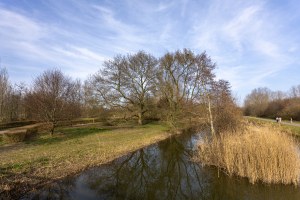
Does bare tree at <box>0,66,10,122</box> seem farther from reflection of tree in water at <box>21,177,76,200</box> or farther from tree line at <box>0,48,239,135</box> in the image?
reflection of tree in water at <box>21,177,76,200</box>

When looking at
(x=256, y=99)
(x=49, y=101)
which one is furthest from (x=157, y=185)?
(x=256, y=99)

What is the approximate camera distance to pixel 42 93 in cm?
1380

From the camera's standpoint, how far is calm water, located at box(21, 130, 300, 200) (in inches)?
190

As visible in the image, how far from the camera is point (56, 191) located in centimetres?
493

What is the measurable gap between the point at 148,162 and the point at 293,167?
242 inches

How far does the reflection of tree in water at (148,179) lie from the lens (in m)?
5.10

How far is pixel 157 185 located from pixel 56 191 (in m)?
3.57

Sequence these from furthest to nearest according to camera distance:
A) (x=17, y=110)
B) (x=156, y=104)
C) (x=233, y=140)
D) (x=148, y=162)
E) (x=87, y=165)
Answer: (x=17, y=110)
(x=156, y=104)
(x=148, y=162)
(x=87, y=165)
(x=233, y=140)

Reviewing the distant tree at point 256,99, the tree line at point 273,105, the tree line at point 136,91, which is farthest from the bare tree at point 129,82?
the distant tree at point 256,99

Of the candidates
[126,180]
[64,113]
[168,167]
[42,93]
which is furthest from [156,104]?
[126,180]

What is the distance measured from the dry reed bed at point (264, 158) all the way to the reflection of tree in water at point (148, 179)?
1787 millimetres

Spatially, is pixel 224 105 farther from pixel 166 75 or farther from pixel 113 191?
pixel 166 75

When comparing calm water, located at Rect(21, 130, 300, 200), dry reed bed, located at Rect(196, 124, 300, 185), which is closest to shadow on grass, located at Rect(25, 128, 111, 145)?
calm water, located at Rect(21, 130, 300, 200)

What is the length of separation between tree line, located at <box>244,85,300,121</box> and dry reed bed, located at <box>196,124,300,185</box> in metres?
29.3
